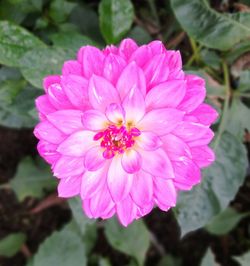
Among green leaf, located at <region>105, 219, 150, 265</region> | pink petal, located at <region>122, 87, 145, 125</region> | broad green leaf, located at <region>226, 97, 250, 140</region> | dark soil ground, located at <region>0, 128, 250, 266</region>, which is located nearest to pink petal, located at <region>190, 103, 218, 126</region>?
pink petal, located at <region>122, 87, 145, 125</region>

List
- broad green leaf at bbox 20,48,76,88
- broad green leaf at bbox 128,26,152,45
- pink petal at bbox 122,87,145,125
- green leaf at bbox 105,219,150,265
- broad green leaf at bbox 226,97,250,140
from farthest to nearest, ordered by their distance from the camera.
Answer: green leaf at bbox 105,219,150,265 < broad green leaf at bbox 128,26,152,45 < broad green leaf at bbox 226,97,250,140 < broad green leaf at bbox 20,48,76,88 < pink petal at bbox 122,87,145,125

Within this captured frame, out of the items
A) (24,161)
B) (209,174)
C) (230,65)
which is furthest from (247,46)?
(24,161)

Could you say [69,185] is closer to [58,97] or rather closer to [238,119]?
[58,97]

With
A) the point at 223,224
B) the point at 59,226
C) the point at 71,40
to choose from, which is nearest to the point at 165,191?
the point at 71,40

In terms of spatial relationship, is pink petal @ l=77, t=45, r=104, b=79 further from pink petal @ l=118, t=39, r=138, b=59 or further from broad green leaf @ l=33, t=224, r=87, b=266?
broad green leaf @ l=33, t=224, r=87, b=266

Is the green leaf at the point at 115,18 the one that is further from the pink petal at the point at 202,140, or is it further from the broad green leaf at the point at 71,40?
the pink petal at the point at 202,140

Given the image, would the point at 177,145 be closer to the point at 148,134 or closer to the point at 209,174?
the point at 148,134
